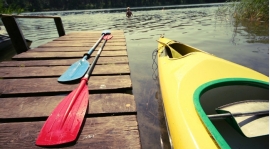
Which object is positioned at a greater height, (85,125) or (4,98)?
(4,98)

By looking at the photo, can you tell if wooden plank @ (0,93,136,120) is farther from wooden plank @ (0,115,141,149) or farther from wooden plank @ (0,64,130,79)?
wooden plank @ (0,64,130,79)

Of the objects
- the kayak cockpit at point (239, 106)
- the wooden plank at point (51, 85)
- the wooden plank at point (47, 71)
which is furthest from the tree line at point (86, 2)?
the kayak cockpit at point (239, 106)

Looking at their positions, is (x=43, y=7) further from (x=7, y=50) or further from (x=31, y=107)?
(x=31, y=107)

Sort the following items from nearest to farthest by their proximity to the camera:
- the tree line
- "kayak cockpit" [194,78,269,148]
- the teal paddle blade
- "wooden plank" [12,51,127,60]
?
"kayak cockpit" [194,78,269,148], the teal paddle blade, "wooden plank" [12,51,127,60], the tree line

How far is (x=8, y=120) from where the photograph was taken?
1.66 m

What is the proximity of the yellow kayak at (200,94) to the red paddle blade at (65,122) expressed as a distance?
3.19 feet

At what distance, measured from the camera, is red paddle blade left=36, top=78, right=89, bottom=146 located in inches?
54.6

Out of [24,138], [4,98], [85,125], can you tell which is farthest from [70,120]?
[4,98]

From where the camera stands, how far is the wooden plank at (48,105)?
174 centimetres

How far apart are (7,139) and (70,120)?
1.78ft

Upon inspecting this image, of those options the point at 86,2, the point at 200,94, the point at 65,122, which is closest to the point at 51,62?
the point at 65,122

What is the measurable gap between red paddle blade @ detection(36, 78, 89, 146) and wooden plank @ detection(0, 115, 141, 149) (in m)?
0.07

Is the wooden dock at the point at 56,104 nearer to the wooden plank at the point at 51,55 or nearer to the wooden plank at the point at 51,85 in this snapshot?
the wooden plank at the point at 51,85

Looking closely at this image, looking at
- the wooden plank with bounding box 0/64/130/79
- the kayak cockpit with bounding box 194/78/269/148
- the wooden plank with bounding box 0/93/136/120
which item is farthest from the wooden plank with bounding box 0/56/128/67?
the kayak cockpit with bounding box 194/78/269/148
